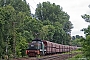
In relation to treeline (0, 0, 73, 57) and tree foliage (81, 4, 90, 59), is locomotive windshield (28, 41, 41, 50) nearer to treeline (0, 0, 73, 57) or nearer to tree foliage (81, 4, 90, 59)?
treeline (0, 0, 73, 57)

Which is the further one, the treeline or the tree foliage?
the treeline

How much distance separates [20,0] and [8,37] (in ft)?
175

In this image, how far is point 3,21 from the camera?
35406 millimetres

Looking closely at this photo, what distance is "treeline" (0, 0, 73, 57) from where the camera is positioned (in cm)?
3647

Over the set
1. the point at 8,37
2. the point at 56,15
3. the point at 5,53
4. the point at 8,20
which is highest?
the point at 56,15

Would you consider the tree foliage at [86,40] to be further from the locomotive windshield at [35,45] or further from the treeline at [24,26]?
the locomotive windshield at [35,45]

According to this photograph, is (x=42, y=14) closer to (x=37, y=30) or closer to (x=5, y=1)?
(x=5, y=1)

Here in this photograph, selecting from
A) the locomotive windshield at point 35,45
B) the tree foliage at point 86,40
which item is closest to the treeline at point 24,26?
the locomotive windshield at point 35,45

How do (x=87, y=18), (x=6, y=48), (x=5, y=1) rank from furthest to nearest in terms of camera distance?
(x=5, y=1) < (x=6, y=48) < (x=87, y=18)

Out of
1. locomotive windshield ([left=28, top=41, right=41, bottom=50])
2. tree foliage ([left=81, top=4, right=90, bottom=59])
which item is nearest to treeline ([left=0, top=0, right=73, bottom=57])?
locomotive windshield ([left=28, top=41, right=41, bottom=50])

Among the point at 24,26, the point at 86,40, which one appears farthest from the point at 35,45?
the point at 24,26

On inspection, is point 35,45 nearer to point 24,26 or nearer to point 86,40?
point 86,40

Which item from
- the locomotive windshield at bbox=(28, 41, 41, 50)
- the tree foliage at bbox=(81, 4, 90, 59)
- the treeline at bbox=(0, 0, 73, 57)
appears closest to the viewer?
the tree foliage at bbox=(81, 4, 90, 59)

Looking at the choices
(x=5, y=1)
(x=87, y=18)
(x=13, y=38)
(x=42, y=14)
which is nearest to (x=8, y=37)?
(x=13, y=38)
